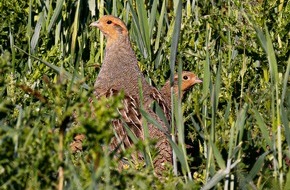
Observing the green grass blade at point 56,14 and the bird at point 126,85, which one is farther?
the green grass blade at point 56,14

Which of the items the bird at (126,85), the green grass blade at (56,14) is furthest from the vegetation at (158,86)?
the bird at (126,85)

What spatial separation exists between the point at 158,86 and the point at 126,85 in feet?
0.98

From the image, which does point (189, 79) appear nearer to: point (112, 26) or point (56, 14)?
point (112, 26)

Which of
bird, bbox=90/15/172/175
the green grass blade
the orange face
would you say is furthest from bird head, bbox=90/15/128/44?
the orange face

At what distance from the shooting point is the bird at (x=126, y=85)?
5.49 metres

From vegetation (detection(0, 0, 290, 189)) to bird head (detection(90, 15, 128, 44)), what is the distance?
0.12m

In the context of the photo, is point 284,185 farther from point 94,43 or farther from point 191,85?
point 94,43

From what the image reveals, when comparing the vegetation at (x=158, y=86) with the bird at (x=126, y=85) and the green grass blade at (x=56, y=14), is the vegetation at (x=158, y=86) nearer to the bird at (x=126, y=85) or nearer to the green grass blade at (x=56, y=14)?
the green grass blade at (x=56, y=14)

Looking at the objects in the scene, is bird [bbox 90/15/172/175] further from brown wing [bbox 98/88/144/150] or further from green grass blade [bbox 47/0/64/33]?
green grass blade [bbox 47/0/64/33]

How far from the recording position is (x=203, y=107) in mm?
5008

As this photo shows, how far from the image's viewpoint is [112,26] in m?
6.79

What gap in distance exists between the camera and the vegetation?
110 inches

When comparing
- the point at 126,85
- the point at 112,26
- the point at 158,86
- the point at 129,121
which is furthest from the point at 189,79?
the point at 129,121

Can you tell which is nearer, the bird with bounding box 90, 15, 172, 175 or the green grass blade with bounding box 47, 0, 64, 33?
the bird with bounding box 90, 15, 172, 175
